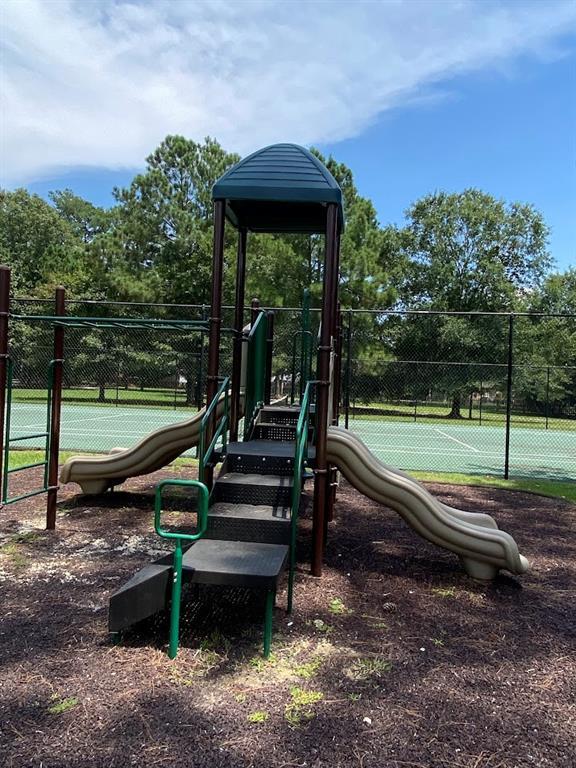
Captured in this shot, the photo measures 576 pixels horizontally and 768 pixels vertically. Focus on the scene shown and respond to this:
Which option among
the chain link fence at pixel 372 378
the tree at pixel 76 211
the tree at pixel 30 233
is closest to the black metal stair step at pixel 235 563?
the chain link fence at pixel 372 378

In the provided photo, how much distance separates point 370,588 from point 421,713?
5.84 ft

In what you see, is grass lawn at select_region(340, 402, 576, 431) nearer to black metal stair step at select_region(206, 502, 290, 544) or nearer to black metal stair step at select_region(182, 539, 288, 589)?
black metal stair step at select_region(206, 502, 290, 544)

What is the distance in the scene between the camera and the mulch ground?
2.47 meters

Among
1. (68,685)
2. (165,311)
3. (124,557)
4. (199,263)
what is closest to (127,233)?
(199,263)

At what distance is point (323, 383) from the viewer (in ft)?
15.2

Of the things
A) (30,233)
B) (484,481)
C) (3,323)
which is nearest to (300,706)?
(3,323)

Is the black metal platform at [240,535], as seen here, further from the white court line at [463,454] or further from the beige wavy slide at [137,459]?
the white court line at [463,454]

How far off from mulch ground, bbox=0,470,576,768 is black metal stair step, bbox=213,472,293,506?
2.36 ft

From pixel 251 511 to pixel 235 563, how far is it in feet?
2.65

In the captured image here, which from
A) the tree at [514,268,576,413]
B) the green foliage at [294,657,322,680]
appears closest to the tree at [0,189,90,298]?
the tree at [514,268,576,413]

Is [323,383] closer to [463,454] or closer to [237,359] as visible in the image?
[237,359]

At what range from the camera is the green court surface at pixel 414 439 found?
12.9 meters

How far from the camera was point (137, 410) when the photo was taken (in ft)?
76.2

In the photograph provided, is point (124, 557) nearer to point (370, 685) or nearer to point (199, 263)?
point (370, 685)
